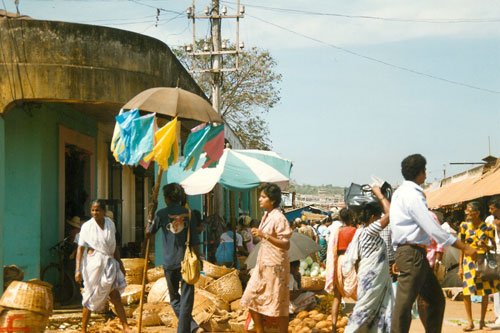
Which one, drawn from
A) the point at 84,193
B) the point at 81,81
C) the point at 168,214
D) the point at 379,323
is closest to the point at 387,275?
the point at 379,323

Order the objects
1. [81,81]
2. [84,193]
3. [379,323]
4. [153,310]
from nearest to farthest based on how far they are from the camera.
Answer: [379,323] < [153,310] < [81,81] < [84,193]

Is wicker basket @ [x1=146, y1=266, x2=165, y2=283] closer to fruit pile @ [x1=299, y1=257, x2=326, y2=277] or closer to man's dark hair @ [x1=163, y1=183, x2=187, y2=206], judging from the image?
fruit pile @ [x1=299, y1=257, x2=326, y2=277]

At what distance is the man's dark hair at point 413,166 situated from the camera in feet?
18.8

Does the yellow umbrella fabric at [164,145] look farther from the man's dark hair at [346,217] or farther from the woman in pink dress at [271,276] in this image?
the man's dark hair at [346,217]

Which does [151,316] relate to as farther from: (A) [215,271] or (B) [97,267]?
(A) [215,271]

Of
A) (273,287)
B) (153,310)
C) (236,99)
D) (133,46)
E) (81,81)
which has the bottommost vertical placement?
(153,310)

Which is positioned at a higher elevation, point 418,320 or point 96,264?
point 96,264

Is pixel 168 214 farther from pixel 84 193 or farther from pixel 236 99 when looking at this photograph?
pixel 236 99

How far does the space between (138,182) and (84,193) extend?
6.30 m

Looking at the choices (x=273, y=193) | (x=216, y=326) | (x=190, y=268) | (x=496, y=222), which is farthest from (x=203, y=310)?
(x=496, y=222)

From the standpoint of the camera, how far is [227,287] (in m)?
9.42

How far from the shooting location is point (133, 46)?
1047 cm

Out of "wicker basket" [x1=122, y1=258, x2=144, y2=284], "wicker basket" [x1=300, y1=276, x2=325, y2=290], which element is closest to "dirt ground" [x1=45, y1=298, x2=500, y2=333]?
"wicker basket" [x1=122, y1=258, x2=144, y2=284]

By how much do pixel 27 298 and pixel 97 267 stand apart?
1.05m
